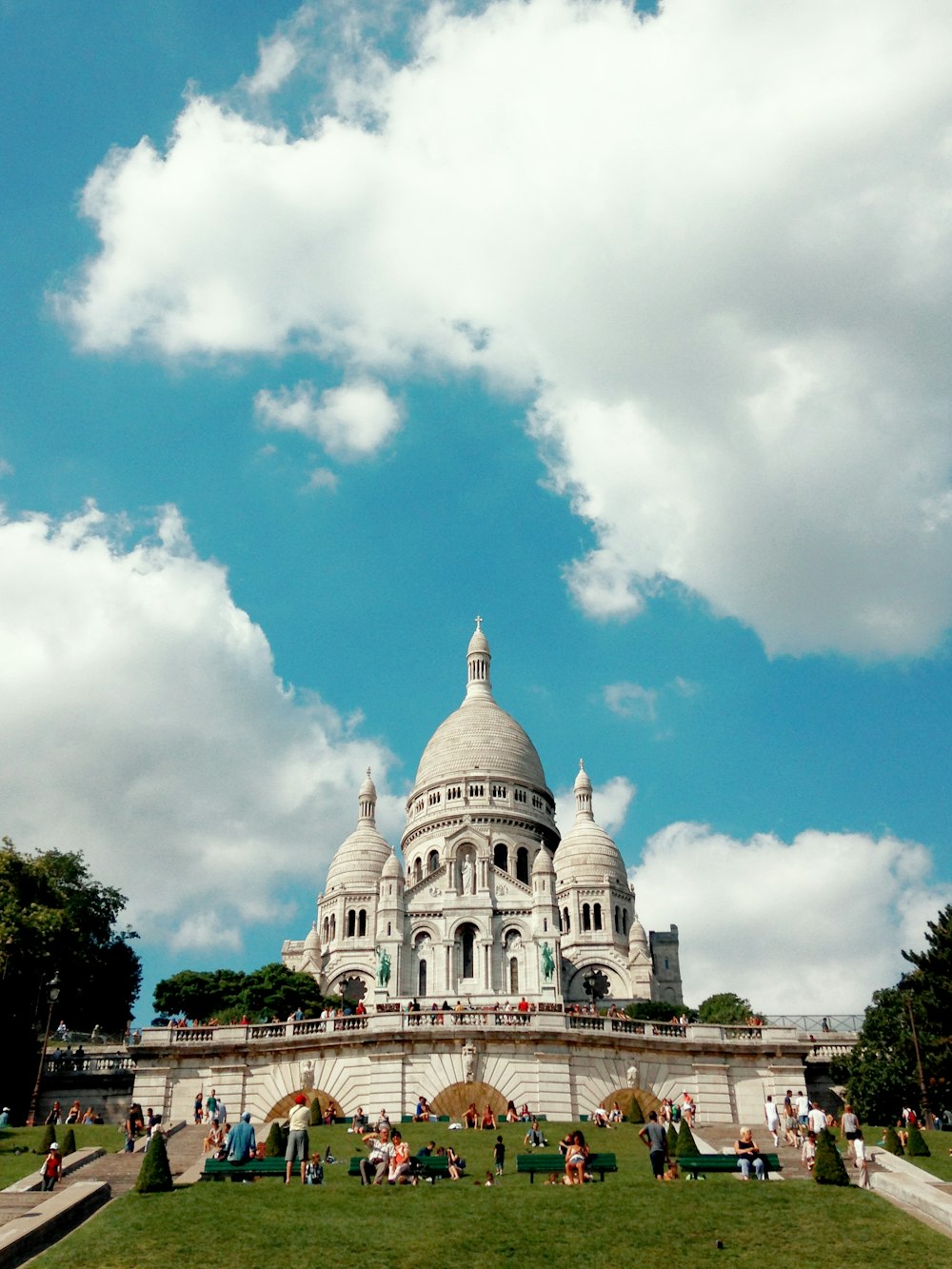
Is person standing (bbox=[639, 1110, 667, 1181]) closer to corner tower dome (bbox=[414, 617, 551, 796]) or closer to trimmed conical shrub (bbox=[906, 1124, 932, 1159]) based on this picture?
trimmed conical shrub (bbox=[906, 1124, 932, 1159])

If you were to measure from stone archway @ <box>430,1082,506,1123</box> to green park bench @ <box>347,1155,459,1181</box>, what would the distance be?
911cm

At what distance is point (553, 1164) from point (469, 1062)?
10.5m

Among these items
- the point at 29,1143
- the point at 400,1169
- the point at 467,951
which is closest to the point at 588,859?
the point at 467,951

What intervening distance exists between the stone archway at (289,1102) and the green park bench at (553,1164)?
12.1m

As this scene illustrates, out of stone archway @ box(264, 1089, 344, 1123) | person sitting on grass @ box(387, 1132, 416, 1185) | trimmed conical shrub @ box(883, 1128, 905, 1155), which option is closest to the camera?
person sitting on grass @ box(387, 1132, 416, 1185)

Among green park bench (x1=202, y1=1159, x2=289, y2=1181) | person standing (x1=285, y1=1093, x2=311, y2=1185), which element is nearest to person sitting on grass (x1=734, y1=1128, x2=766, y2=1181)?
person standing (x1=285, y1=1093, x2=311, y2=1185)

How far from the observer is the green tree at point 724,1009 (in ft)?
266

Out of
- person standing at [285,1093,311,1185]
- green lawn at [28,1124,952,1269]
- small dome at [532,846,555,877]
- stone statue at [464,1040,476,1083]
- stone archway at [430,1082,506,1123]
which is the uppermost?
small dome at [532,846,555,877]

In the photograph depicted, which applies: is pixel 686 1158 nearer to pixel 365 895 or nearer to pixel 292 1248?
pixel 292 1248

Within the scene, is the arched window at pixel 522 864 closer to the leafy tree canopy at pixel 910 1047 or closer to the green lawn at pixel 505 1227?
the leafy tree canopy at pixel 910 1047

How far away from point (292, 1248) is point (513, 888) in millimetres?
77590

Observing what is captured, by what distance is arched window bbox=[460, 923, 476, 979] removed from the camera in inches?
3649

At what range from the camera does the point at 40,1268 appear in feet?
59.6

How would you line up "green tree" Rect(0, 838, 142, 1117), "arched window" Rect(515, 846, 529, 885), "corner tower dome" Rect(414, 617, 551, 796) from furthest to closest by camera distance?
"corner tower dome" Rect(414, 617, 551, 796), "arched window" Rect(515, 846, 529, 885), "green tree" Rect(0, 838, 142, 1117)
